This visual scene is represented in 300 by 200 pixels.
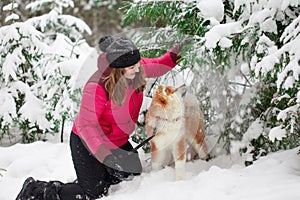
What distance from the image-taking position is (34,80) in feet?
13.4

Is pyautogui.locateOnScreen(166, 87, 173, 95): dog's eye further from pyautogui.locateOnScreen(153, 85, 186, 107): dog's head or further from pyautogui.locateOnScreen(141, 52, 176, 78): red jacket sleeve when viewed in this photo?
pyautogui.locateOnScreen(141, 52, 176, 78): red jacket sleeve

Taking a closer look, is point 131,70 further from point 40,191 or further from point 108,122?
point 40,191

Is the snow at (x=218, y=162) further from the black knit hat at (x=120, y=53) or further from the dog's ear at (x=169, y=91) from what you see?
the black knit hat at (x=120, y=53)

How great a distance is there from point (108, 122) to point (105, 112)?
3.5 inches

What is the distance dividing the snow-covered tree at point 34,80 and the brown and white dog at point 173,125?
1.27 m

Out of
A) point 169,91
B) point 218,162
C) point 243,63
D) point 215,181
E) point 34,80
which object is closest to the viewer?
point 215,181

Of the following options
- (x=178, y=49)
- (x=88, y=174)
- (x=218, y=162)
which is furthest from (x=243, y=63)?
(x=88, y=174)

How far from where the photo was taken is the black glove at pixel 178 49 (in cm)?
259

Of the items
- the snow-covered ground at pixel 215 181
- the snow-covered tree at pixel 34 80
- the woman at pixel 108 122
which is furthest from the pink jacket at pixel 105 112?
the snow-covered tree at pixel 34 80

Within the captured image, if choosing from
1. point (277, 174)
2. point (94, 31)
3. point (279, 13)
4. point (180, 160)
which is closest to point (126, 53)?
point (180, 160)

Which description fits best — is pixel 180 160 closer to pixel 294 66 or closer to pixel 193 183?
pixel 193 183

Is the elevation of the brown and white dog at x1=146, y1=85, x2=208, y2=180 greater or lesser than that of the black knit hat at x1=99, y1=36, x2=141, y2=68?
lesser

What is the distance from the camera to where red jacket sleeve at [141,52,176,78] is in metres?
2.71

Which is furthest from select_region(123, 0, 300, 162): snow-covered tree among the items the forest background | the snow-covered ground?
the snow-covered ground
